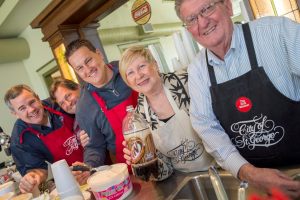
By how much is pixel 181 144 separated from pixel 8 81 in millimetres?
5318

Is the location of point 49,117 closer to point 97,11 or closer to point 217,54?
point 97,11

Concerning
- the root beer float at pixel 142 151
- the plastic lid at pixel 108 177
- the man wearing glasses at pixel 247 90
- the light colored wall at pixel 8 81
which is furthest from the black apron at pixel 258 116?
the light colored wall at pixel 8 81

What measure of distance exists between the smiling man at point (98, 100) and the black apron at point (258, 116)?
84 cm

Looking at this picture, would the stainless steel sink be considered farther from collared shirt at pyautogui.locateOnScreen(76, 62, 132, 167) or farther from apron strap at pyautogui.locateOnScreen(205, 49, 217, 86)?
collared shirt at pyautogui.locateOnScreen(76, 62, 132, 167)

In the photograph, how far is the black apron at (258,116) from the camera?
0.98 m

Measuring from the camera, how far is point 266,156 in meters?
1.06

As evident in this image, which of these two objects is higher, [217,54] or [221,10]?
[221,10]

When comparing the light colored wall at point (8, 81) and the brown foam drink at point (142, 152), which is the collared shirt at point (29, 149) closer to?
the brown foam drink at point (142, 152)

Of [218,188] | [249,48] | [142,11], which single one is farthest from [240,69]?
[142,11]

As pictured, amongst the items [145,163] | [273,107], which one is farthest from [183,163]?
[273,107]

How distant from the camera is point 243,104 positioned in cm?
104

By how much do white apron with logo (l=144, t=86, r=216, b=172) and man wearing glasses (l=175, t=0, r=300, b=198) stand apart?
0.17 meters

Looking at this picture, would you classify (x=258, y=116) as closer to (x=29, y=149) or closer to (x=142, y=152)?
(x=142, y=152)

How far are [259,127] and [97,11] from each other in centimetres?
225
